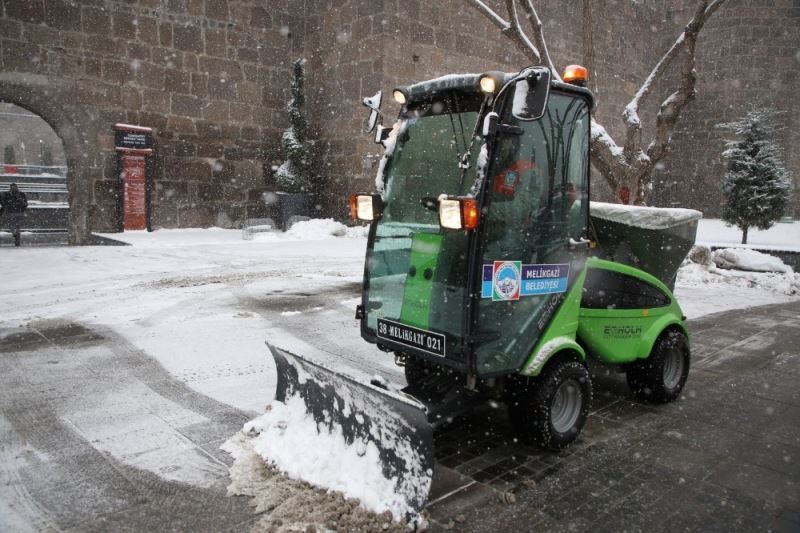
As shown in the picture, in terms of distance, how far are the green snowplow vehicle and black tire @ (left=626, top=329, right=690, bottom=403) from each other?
581 millimetres

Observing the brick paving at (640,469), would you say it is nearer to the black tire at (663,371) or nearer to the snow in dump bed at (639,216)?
the black tire at (663,371)

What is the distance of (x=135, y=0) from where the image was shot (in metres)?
Result: 13.5

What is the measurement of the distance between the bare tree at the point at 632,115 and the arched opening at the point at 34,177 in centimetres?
1071

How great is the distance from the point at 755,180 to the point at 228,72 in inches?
549

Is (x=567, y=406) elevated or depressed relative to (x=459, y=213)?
depressed

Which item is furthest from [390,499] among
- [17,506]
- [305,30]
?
[305,30]

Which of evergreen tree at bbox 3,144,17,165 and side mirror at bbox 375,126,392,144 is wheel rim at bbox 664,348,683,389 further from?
evergreen tree at bbox 3,144,17,165

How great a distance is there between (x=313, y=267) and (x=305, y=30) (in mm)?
8633

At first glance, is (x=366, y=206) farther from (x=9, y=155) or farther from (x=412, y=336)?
(x=9, y=155)

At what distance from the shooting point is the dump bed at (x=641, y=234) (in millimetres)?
4715

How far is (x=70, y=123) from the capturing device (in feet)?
42.8

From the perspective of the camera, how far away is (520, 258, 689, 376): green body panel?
369cm

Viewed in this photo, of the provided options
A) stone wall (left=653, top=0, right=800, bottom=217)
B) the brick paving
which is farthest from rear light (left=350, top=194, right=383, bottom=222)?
stone wall (left=653, top=0, right=800, bottom=217)

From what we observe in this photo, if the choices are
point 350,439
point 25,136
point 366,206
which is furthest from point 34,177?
point 350,439
